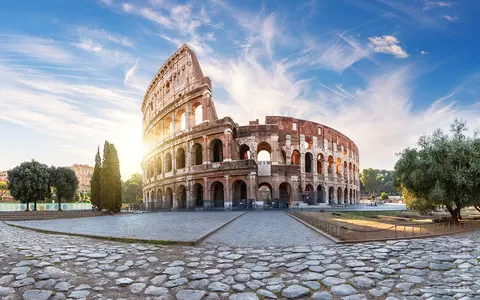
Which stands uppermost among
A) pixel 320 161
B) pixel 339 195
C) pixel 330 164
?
pixel 320 161

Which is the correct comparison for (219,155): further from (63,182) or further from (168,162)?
(63,182)

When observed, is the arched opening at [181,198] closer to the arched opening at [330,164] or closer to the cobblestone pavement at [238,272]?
the arched opening at [330,164]

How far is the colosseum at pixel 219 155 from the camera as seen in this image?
29.6m

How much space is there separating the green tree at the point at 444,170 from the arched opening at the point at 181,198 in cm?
2498

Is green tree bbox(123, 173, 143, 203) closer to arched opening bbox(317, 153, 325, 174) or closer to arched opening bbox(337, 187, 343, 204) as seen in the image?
arched opening bbox(317, 153, 325, 174)

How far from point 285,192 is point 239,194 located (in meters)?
7.32

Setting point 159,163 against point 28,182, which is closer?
point 28,182

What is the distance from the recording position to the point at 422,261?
20.1ft

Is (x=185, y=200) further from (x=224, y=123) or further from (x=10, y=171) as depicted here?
(x=10, y=171)

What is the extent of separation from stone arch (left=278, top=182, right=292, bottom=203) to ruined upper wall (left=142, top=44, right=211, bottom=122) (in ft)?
50.4

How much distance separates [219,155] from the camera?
1294 inches

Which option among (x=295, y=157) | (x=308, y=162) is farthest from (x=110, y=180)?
(x=308, y=162)

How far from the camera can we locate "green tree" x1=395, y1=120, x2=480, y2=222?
12434mm

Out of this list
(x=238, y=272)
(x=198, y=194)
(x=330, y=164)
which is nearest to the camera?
(x=238, y=272)
